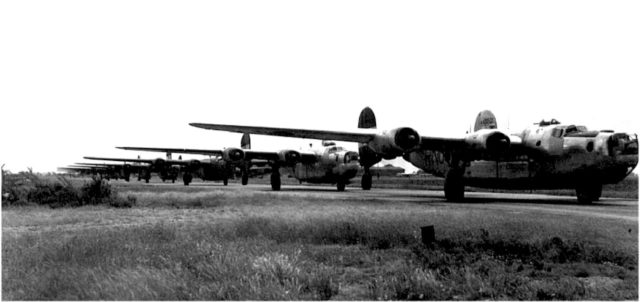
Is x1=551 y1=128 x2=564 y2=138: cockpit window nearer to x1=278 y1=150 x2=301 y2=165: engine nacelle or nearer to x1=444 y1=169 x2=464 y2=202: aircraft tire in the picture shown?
x1=444 y1=169 x2=464 y2=202: aircraft tire

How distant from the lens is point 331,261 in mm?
7449

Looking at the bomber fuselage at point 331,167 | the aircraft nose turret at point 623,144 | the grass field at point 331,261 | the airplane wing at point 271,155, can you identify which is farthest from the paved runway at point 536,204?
the airplane wing at point 271,155

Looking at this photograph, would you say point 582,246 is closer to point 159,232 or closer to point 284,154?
point 159,232

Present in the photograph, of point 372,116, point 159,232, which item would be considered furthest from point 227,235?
point 372,116

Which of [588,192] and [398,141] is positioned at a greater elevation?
[398,141]

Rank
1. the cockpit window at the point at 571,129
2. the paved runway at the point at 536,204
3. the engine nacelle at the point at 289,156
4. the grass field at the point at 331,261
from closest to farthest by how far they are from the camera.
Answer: the grass field at the point at 331,261, the paved runway at the point at 536,204, the cockpit window at the point at 571,129, the engine nacelle at the point at 289,156

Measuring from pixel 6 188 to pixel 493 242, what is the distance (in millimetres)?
18539

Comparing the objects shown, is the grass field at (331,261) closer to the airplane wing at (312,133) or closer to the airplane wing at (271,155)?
the airplane wing at (312,133)

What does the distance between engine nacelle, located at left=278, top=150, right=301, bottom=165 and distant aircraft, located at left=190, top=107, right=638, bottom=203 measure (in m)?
15.1

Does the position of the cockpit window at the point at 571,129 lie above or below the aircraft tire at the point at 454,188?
above

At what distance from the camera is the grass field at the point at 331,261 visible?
5.77 meters

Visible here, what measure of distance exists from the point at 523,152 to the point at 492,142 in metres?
1.59

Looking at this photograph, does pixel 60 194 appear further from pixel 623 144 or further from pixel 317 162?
pixel 317 162

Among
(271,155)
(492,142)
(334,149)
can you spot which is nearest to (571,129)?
(492,142)
